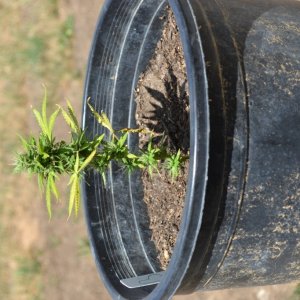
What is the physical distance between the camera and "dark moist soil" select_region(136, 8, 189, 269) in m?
1.40

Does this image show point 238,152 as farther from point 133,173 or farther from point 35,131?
point 35,131

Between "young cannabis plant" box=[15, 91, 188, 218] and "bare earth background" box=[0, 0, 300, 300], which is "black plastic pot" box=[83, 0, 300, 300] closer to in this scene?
"young cannabis plant" box=[15, 91, 188, 218]

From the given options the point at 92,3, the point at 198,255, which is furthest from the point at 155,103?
the point at 92,3

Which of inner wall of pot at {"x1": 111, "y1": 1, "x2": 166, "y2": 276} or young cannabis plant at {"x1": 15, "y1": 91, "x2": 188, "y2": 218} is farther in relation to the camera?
inner wall of pot at {"x1": 111, "y1": 1, "x2": 166, "y2": 276}

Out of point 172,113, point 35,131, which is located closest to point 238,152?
point 172,113

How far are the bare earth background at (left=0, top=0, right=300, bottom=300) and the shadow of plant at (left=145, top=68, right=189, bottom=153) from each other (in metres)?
1.40

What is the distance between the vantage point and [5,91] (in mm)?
3307

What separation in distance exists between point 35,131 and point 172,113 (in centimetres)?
179

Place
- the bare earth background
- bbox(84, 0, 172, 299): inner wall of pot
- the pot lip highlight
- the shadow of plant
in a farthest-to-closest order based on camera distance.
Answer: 1. the bare earth background
2. bbox(84, 0, 172, 299): inner wall of pot
3. the shadow of plant
4. the pot lip highlight

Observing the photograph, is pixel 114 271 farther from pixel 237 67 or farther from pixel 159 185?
pixel 237 67

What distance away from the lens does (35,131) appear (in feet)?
10.1

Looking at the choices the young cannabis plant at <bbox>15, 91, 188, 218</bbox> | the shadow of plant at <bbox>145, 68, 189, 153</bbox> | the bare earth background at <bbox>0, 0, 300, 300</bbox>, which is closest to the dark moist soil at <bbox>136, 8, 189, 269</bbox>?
the shadow of plant at <bbox>145, 68, 189, 153</bbox>

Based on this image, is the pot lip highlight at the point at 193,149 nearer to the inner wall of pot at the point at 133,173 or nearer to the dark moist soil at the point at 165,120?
the dark moist soil at the point at 165,120

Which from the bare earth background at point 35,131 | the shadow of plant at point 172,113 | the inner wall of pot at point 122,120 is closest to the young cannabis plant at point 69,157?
the shadow of plant at point 172,113
